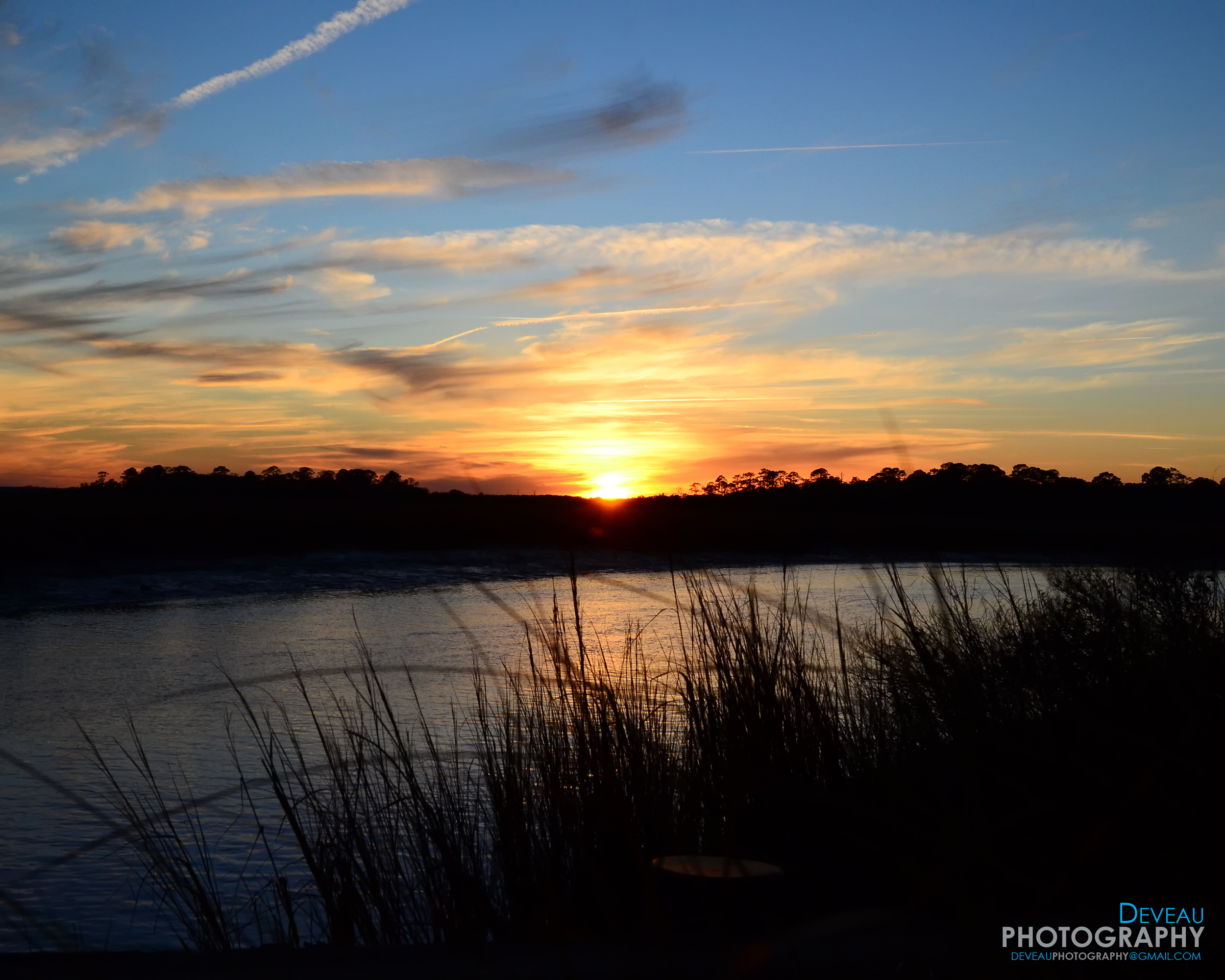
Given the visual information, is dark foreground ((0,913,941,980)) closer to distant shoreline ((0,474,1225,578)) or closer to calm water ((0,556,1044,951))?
calm water ((0,556,1044,951))

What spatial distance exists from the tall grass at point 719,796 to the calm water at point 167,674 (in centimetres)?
26

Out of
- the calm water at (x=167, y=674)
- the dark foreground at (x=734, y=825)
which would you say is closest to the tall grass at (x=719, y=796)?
the dark foreground at (x=734, y=825)

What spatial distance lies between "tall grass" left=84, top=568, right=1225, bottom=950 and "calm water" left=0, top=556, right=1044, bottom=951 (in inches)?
10.2

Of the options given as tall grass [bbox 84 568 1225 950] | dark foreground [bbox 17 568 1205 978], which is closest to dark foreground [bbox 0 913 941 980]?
dark foreground [bbox 17 568 1205 978]

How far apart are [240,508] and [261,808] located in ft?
59.3

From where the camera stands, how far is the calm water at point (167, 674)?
3.51 meters

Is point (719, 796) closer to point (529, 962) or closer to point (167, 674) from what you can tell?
point (529, 962)

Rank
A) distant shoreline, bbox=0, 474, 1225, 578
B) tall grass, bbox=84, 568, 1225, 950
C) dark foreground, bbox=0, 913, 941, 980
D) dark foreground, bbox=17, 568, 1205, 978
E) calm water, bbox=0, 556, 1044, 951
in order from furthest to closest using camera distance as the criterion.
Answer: distant shoreline, bbox=0, 474, 1225, 578
calm water, bbox=0, 556, 1044, 951
tall grass, bbox=84, 568, 1225, 950
dark foreground, bbox=17, 568, 1205, 978
dark foreground, bbox=0, 913, 941, 980

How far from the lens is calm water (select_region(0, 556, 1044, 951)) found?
351 centimetres

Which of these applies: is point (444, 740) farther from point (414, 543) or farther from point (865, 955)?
point (414, 543)

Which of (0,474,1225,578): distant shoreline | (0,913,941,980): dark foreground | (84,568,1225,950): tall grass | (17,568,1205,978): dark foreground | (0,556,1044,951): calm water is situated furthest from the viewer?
(0,474,1225,578): distant shoreline

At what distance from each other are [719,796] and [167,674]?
5.95m

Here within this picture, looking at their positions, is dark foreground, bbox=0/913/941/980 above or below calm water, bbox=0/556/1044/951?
above

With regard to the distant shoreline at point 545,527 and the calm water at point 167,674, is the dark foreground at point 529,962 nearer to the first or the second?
the calm water at point 167,674
